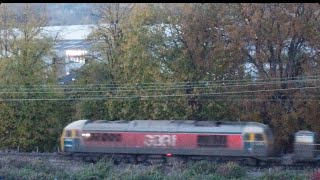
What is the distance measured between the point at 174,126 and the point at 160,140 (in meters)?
0.35

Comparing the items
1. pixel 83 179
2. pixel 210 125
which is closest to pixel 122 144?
pixel 210 125

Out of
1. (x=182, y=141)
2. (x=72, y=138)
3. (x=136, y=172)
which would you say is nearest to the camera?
(x=136, y=172)

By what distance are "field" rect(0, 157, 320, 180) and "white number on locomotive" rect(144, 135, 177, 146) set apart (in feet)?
2.60

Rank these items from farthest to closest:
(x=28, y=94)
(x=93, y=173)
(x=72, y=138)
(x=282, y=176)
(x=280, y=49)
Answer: (x=28, y=94) → (x=280, y=49) → (x=72, y=138) → (x=93, y=173) → (x=282, y=176)

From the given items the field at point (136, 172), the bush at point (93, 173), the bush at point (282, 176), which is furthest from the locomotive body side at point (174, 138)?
the bush at point (282, 176)

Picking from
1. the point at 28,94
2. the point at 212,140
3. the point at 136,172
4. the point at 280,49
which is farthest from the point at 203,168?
the point at 28,94

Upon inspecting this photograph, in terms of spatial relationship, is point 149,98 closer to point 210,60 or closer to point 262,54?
point 210,60

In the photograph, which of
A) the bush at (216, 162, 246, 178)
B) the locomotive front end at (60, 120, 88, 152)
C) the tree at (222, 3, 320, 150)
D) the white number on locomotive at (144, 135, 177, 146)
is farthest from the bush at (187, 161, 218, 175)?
the tree at (222, 3, 320, 150)

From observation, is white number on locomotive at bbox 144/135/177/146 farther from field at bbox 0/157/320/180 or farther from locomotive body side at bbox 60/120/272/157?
field at bbox 0/157/320/180

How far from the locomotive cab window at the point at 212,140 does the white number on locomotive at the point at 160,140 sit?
501 millimetres

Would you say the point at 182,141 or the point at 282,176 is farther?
the point at 182,141

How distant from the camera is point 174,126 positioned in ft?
37.4

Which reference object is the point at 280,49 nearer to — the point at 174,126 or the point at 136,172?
the point at 174,126

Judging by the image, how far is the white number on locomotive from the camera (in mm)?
11297
